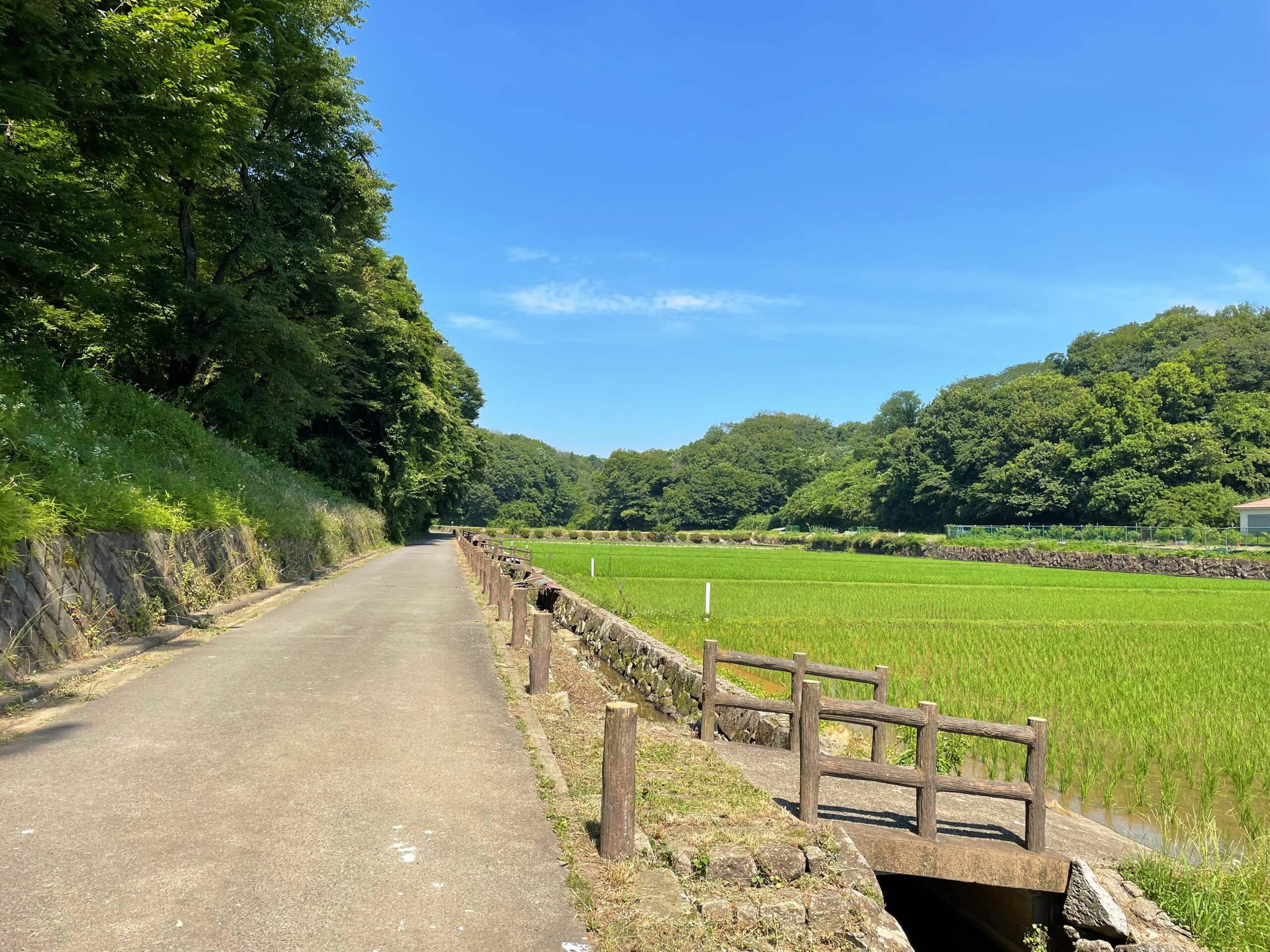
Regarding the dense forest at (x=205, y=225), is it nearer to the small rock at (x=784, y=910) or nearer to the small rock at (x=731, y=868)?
the small rock at (x=731, y=868)

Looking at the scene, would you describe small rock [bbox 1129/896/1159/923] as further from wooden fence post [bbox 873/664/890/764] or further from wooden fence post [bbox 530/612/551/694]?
wooden fence post [bbox 530/612/551/694]

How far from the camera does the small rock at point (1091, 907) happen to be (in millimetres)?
4289

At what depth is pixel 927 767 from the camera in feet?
15.9

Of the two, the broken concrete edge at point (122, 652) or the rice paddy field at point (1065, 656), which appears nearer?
the broken concrete edge at point (122, 652)

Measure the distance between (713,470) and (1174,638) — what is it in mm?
94387

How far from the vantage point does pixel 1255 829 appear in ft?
18.4

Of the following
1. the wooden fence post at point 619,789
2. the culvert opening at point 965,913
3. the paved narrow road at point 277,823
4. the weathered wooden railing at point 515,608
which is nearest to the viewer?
the paved narrow road at point 277,823

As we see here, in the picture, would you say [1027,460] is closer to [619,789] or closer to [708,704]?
[708,704]

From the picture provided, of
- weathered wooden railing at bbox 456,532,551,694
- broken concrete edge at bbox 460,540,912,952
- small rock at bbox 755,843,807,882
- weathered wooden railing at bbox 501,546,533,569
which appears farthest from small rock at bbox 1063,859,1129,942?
weathered wooden railing at bbox 501,546,533,569

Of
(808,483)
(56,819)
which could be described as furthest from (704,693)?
(808,483)

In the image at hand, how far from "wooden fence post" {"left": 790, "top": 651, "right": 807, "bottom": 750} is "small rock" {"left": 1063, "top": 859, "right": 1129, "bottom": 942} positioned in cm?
216

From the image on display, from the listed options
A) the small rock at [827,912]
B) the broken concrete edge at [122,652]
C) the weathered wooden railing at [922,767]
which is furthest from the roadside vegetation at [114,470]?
the small rock at [827,912]

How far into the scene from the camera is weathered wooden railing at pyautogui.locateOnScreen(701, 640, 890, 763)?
6.50 meters

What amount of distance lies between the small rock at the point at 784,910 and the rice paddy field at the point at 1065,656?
3657 mm
